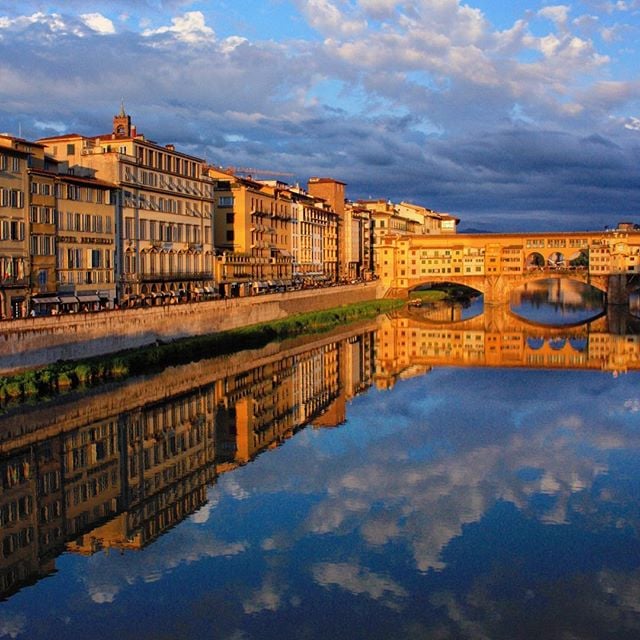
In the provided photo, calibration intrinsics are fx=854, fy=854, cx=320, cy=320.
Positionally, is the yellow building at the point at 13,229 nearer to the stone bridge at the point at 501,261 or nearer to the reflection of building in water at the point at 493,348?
the reflection of building in water at the point at 493,348

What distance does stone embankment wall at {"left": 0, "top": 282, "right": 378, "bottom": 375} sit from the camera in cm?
2575

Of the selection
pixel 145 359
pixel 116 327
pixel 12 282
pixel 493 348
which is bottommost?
pixel 493 348

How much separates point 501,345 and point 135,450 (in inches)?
1098

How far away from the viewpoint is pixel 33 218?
32.2m

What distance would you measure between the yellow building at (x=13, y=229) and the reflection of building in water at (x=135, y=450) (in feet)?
21.0

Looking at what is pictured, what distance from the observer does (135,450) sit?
68.9ft

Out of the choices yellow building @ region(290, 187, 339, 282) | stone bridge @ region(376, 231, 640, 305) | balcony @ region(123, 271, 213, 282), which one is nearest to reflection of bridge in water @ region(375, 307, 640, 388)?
yellow building @ region(290, 187, 339, 282)

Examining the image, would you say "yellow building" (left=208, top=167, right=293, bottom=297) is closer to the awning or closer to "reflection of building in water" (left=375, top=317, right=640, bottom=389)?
"reflection of building in water" (left=375, top=317, right=640, bottom=389)

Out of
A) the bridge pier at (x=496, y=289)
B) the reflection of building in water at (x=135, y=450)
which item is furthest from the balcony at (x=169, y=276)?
the bridge pier at (x=496, y=289)

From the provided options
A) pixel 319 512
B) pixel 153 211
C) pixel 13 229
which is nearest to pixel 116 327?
pixel 13 229

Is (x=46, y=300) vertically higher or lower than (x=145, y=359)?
higher

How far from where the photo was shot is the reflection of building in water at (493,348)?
37.4 meters

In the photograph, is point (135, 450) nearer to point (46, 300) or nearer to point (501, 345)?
point (46, 300)

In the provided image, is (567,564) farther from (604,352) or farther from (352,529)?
(604,352)
